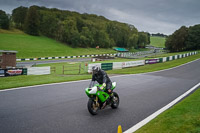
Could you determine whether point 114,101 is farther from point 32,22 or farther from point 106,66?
point 32,22

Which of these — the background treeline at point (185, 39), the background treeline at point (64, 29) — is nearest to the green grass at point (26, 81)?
the background treeline at point (64, 29)

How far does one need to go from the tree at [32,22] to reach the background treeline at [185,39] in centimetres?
7089

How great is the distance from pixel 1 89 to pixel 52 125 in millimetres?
6820

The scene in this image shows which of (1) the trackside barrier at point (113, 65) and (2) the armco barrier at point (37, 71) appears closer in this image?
(2) the armco barrier at point (37, 71)

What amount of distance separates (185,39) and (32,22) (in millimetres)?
80016

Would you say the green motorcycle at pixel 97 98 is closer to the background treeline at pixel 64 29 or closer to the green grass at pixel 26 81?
the green grass at pixel 26 81

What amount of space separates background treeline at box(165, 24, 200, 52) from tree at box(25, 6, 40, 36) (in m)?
70.9

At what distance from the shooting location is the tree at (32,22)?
8988 cm

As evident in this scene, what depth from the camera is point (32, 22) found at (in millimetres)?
90188

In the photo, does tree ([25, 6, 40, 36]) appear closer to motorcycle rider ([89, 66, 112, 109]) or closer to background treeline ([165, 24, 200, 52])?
background treeline ([165, 24, 200, 52])

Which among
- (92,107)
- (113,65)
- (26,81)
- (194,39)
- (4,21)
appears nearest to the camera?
(92,107)

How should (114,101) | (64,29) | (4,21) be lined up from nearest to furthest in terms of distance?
(114,101) → (4,21) → (64,29)

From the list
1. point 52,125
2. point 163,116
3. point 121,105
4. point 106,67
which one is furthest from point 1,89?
point 106,67

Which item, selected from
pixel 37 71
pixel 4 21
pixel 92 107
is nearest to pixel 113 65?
pixel 37 71
